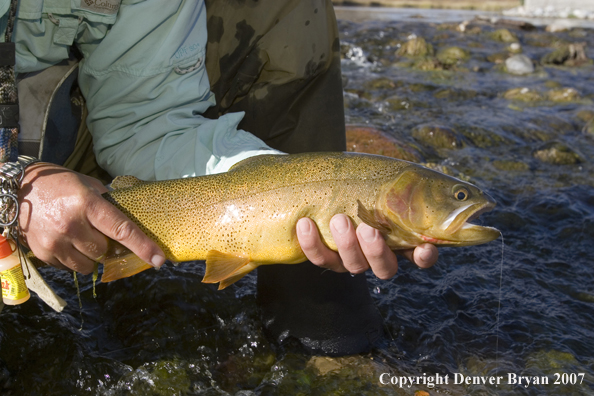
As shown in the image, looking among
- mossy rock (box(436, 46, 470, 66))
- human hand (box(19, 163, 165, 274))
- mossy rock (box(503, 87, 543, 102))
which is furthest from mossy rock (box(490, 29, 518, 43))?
human hand (box(19, 163, 165, 274))

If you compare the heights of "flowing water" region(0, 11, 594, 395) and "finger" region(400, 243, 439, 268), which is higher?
"finger" region(400, 243, 439, 268)

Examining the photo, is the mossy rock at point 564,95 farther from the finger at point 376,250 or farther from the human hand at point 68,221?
the human hand at point 68,221

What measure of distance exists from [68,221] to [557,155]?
5.74 m

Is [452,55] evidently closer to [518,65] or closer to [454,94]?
[518,65]

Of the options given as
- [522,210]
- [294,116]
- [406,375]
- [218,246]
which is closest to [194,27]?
[294,116]

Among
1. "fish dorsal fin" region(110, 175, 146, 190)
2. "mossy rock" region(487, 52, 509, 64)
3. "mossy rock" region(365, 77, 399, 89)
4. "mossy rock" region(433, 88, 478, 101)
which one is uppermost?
"fish dorsal fin" region(110, 175, 146, 190)

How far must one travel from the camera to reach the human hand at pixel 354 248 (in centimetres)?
228

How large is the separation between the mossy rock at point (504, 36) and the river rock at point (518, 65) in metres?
4.18

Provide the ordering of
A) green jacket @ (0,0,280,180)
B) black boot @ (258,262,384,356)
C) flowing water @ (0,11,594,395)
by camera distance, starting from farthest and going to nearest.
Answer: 1. black boot @ (258,262,384,356)
2. flowing water @ (0,11,594,395)
3. green jacket @ (0,0,280,180)

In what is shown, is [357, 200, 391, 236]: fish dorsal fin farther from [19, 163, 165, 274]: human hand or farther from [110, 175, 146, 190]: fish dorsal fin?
[110, 175, 146, 190]: fish dorsal fin

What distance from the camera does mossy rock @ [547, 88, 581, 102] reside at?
30.5 ft

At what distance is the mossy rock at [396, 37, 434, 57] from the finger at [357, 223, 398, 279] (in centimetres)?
1142

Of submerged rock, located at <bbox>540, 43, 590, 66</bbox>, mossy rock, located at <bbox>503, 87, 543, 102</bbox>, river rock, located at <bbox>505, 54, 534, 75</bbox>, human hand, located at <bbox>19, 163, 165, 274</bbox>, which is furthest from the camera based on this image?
submerged rock, located at <bbox>540, 43, 590, 66</bbox>

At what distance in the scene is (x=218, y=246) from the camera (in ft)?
7.94
